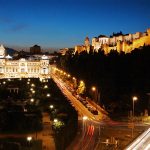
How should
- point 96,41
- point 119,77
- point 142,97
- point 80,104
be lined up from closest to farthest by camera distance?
point 142,97
point 80,104
point 119,77
point 96,41

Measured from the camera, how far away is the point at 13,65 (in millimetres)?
98812

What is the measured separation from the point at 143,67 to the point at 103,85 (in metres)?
5.07

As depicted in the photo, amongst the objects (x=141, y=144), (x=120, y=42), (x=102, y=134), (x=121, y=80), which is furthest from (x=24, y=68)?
(x=141, y=144)

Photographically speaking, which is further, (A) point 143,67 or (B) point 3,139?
(A) point 143,67

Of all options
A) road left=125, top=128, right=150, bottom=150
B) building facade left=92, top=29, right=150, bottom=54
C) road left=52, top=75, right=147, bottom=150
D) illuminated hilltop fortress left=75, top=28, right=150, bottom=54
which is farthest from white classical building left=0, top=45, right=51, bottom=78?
road left=125, top=128, right=150, bottom=150

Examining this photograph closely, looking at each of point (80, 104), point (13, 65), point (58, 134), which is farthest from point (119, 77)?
point (13, 65)

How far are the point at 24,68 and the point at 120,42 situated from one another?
1238 inches

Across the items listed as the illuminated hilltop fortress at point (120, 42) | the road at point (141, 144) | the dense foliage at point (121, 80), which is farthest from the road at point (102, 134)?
the illuminated hilltop fortress at point (120, 42)

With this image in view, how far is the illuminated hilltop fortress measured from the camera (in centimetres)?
6942

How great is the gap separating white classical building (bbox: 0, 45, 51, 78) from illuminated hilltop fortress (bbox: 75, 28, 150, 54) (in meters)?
10.8

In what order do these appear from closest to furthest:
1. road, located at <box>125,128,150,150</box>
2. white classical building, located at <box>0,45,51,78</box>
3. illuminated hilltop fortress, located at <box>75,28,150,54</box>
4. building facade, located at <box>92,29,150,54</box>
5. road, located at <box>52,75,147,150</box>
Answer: road, located at <box>125,128,150,150</box>, road, located at <box>52,75,147,150</box>, building facade, located at <box>92,29,150,54</box>, illuminated hilltop fortress, located at <box>75,28,150,54</box>, white classical building, located at <box>0,45,51,78</box>

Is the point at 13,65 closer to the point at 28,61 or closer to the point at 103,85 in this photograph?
Result: the point at 28,61

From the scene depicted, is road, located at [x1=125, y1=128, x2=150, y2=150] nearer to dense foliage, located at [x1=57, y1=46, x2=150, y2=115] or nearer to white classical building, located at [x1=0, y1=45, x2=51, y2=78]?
dense foliage, located at [x1=57, y1=46, x2=150, y2=115]

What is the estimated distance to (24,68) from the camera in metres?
99.9
